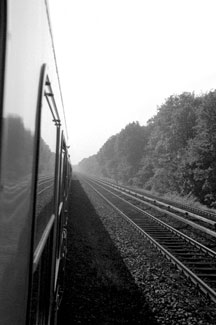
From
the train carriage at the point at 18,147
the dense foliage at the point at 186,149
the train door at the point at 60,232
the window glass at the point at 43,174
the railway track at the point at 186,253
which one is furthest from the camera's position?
the dense foliage at the point at 186,149

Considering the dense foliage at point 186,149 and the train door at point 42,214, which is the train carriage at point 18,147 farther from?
the dense foliage at point 186,149

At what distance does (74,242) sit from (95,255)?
4.68 feet

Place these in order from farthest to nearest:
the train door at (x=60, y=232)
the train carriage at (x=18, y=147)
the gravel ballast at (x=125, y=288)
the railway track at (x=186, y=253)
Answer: the railway track at (x=186, y=253), the gravel ballast at (x=125, y=288), the train door at (x=60, y=232), the train carriage at (x=18, y=147)

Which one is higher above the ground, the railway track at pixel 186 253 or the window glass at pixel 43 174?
the window glass at pixel 43 174

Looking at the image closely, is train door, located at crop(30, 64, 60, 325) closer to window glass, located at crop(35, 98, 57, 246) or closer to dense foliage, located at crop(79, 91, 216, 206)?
window glass, located at crop(35, 98, 57, 246)

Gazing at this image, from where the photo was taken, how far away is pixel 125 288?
20.3 feet

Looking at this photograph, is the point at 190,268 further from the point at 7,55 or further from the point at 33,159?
the point at 7,55

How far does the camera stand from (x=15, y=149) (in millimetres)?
1201

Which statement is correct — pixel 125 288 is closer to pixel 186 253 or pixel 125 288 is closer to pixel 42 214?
pixel 186 253

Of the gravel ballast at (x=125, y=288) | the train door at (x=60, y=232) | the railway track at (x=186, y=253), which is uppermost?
the train door at (x=60, y=232)

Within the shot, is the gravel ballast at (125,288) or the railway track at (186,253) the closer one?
the gravel ballast at (125,288)

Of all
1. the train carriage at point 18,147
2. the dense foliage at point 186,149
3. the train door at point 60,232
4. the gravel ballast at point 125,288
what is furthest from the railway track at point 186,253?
the dense foliage at point 186,149

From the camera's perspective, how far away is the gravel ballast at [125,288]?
504cm

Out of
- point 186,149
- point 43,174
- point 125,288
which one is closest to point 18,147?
point 43,174
